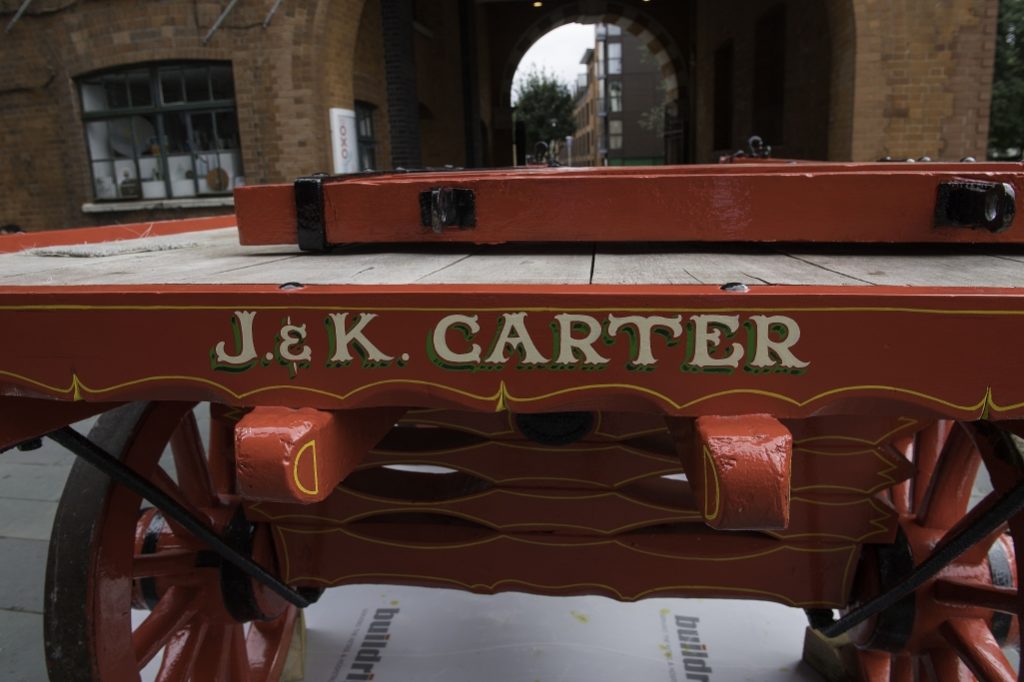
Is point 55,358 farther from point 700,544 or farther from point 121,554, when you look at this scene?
point 700,544

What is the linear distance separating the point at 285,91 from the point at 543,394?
9.39 meters

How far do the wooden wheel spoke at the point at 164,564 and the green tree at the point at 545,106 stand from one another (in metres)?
35.6

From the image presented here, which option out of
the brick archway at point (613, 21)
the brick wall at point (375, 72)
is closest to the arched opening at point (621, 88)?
the brick archway at point (613, 21)

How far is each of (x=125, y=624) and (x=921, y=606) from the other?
2178mm

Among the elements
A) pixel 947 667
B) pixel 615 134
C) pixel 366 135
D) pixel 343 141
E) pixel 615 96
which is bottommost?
pixel 947 667

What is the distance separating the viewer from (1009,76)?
49.0 ft

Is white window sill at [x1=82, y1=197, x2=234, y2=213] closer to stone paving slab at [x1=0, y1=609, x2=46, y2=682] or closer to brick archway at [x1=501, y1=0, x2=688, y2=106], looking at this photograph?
stone paving slab at [x1=0, y1=609, x2=46, y2=682]

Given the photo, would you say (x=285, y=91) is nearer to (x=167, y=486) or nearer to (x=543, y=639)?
(x=167, y=486)

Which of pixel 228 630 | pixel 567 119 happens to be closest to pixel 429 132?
pixel 228 630

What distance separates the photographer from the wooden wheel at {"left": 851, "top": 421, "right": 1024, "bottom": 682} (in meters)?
1.85

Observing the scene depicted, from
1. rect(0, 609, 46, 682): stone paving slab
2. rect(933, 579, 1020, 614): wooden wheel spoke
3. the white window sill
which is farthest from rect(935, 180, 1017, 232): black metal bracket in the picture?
the white window sill

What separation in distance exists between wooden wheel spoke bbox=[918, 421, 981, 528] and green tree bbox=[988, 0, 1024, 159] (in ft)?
50.6

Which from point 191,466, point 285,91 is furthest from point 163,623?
point 285,91

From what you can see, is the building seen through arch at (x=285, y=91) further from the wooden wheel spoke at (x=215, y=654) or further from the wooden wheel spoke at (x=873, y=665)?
the wooden wheel spoke at (x=215, y=654)
